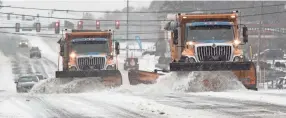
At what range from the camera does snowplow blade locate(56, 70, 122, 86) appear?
21.2m

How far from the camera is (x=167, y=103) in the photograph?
41.2 ft

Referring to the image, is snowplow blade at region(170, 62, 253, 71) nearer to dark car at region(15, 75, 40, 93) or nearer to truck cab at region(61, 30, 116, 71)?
truck cab at region(61, 30, 116, 71)

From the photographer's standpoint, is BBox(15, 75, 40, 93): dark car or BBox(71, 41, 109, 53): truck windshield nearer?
BBox(71, 41, 109, 53): truck windshield

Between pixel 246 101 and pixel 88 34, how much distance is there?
478 inches

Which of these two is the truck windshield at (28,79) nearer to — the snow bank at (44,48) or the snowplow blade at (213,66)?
the snowplow blade at (213,66)

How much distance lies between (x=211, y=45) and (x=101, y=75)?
16.1 ft

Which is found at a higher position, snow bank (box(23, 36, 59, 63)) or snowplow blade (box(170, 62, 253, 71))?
snowplow blade (box(170, 62, 253, 71))

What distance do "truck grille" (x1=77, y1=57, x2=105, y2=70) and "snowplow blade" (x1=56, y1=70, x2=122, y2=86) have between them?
1007 mm

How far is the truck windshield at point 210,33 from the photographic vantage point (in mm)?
Result: 19359

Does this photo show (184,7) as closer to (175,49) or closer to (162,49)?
(162,49)

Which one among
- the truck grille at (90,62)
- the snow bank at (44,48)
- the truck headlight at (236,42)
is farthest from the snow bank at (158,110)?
the snow bank at (44,48)

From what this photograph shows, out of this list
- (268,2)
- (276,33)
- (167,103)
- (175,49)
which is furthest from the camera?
(268,2)

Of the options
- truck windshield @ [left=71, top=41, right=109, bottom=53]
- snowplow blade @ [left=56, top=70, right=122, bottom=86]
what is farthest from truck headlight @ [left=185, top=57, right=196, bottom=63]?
truck windshield @ [left=71, top=41, right=109, bottom=53]

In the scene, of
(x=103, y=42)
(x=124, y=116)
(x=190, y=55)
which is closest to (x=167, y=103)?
(x=124, y=116)
